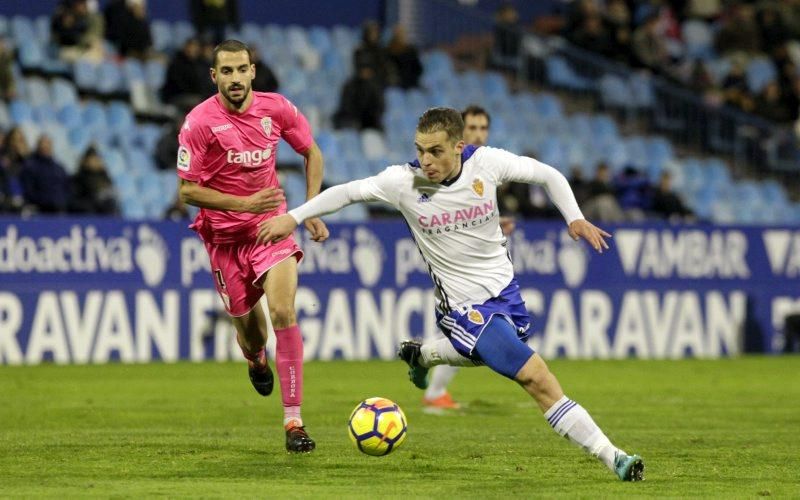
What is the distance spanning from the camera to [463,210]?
29.7 ft

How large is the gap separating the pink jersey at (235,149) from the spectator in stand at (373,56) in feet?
42.2

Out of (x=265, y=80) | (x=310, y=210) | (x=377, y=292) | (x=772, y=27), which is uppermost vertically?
(x=772, y=27)

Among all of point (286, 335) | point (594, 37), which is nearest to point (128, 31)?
point (594, 37)

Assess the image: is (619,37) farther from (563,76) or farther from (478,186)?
(478,186)

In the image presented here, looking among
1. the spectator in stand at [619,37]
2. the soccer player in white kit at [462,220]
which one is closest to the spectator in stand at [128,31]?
the spectator in stand at [619,37]

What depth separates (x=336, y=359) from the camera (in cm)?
1956

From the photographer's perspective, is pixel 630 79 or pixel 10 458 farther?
pixel 630 79

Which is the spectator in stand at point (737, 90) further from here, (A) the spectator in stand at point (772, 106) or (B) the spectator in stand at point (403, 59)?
(B) the spectator in stand at point (403, 59)

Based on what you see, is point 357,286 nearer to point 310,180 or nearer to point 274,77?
point 274,77

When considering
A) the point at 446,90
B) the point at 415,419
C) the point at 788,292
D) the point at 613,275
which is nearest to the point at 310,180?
the point at 415,419

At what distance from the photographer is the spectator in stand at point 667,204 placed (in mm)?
22781

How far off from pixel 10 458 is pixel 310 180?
2845 millimetres

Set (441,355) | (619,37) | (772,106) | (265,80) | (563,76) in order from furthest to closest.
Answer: (619,37) < (772,106) < (563,76) < (265,80) < (441,355)

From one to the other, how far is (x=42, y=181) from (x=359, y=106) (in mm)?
6021
